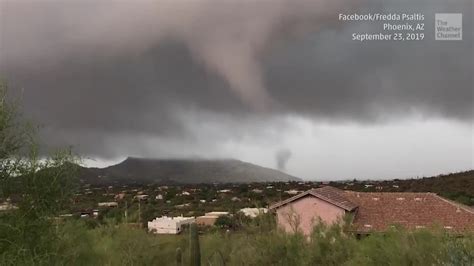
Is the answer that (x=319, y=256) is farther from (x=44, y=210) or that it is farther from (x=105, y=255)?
(x=44, y=210)

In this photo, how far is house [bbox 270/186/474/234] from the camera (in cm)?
3278

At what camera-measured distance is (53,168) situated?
13805 mm

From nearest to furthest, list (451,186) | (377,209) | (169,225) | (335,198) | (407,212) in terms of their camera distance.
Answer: (407,212) < (377,209) < (335,198) < (169,225) < (451,186)

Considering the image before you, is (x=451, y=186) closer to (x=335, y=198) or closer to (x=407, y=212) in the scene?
(x=407, y=212)

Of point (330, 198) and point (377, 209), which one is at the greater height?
point (330, 198)

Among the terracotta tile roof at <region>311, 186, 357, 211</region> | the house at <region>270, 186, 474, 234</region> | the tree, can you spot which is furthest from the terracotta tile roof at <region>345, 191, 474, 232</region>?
the tree

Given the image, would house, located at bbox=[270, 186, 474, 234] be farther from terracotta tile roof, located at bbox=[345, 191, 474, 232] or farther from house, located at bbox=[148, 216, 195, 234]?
house, located at bbox=[148, 216, 195, 234]

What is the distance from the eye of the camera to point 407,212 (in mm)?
34656

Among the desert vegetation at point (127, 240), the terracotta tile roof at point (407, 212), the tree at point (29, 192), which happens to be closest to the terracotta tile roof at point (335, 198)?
the terracotta tile roof at point (407, 212)

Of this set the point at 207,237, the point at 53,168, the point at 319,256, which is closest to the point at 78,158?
the point at 53,168

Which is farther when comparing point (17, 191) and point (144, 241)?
point (144, 241)

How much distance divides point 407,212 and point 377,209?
1941 millimetres

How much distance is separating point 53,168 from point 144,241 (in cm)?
1328

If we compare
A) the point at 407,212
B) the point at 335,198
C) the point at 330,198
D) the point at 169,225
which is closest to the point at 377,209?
the point at 407,212
